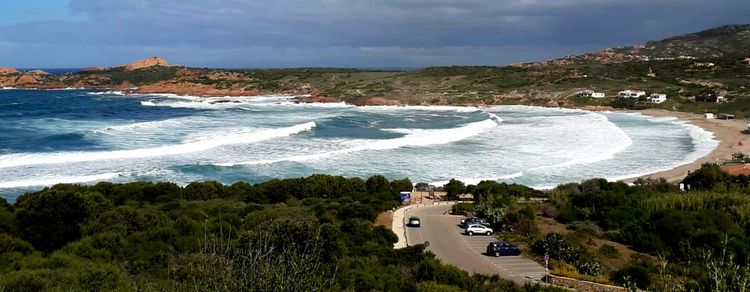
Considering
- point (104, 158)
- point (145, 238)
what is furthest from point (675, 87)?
point (145, 238)

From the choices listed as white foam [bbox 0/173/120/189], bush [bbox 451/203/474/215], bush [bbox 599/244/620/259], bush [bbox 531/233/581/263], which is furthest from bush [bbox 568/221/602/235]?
white foam [bbox 0/173/120/189]

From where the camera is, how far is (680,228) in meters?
20.5

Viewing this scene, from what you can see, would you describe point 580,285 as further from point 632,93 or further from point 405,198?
point 632,93

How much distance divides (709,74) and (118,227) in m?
115

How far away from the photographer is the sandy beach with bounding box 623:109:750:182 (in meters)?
38.3

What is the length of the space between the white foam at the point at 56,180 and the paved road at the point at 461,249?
20151 mm

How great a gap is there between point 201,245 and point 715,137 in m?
53.1

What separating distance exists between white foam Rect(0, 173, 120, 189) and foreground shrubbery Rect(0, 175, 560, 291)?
28.8 ft

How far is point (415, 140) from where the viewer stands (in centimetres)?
5522

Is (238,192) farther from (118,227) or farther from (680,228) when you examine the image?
(680,228)

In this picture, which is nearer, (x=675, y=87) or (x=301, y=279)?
(x=301, y=279)

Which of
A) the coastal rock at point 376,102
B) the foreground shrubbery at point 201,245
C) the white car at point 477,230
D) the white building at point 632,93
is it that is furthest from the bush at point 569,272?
the coastal rock at point 376,102

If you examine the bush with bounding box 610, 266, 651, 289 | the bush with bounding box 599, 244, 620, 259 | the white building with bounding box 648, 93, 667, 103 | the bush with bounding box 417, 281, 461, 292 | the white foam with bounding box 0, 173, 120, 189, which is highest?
the white building with bounding box 648, 93, 667, 103

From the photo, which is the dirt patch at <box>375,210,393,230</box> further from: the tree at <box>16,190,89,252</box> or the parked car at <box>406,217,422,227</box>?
the tree at <box>16,190,89,252</box>
